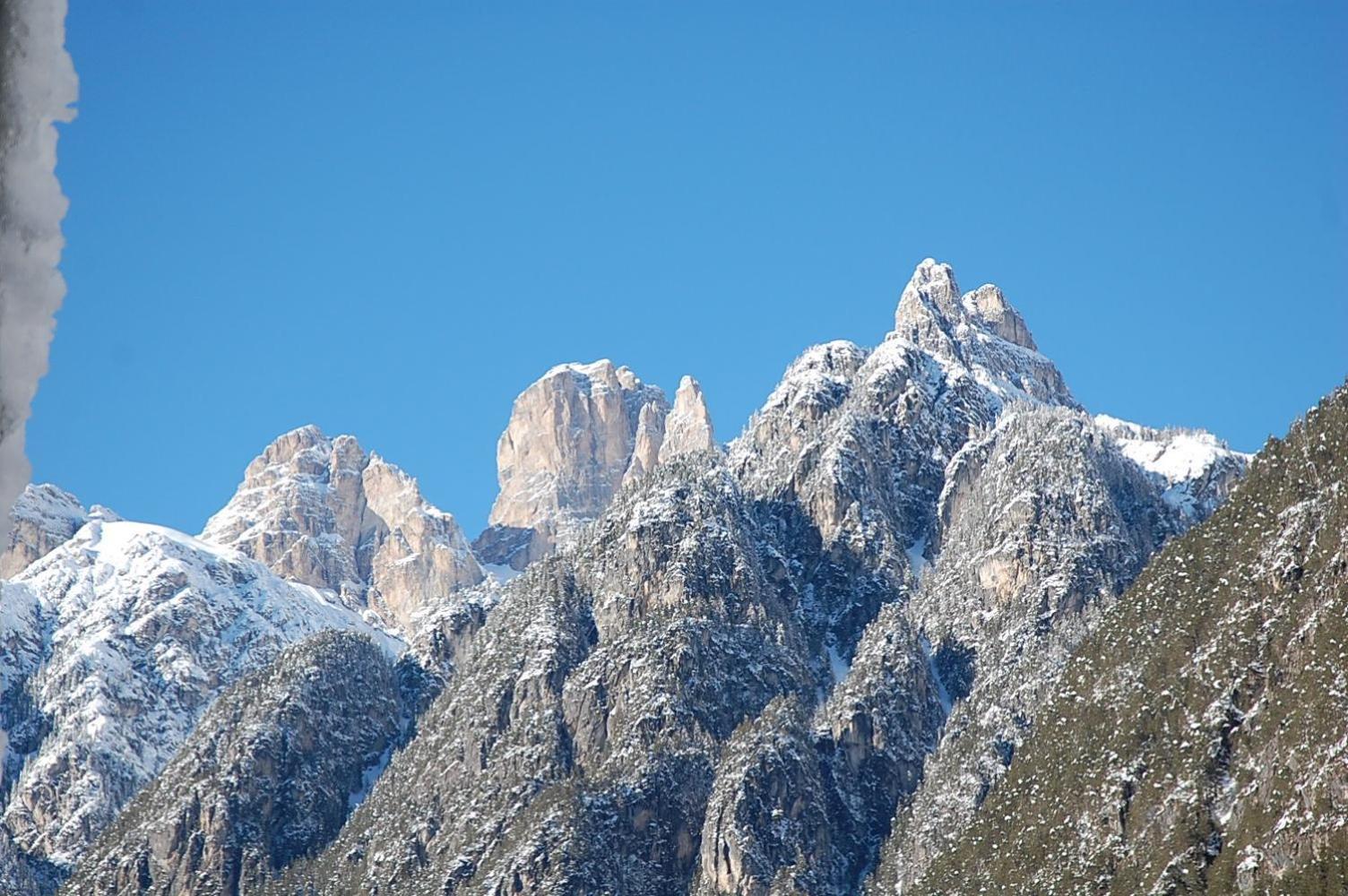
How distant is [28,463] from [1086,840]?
7314 inches

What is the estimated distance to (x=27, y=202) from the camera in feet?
36.8

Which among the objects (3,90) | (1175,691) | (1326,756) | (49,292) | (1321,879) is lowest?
(49,292)

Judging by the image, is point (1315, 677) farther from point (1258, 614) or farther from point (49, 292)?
point (49, 292)

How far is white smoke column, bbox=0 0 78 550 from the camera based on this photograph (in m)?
11.1

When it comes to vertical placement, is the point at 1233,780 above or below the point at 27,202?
above

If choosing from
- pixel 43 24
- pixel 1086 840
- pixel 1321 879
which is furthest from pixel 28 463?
pixel 1086 840

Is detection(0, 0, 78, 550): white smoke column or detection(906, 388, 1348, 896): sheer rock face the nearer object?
detection(0, 0, 78, 550): white smoke column

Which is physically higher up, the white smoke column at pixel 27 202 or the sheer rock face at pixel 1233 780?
the sheer rock face at pixel 1233 780

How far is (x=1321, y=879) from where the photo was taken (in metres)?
157

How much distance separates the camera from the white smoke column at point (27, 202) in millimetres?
11086

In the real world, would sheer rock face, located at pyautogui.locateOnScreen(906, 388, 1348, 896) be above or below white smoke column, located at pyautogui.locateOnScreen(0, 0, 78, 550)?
above

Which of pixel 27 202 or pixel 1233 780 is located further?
pixel 1233 780

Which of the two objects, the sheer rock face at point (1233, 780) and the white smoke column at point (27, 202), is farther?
the sheer rock face at point (1233, 780)

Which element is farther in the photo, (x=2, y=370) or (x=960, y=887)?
(x=960, y=887)
